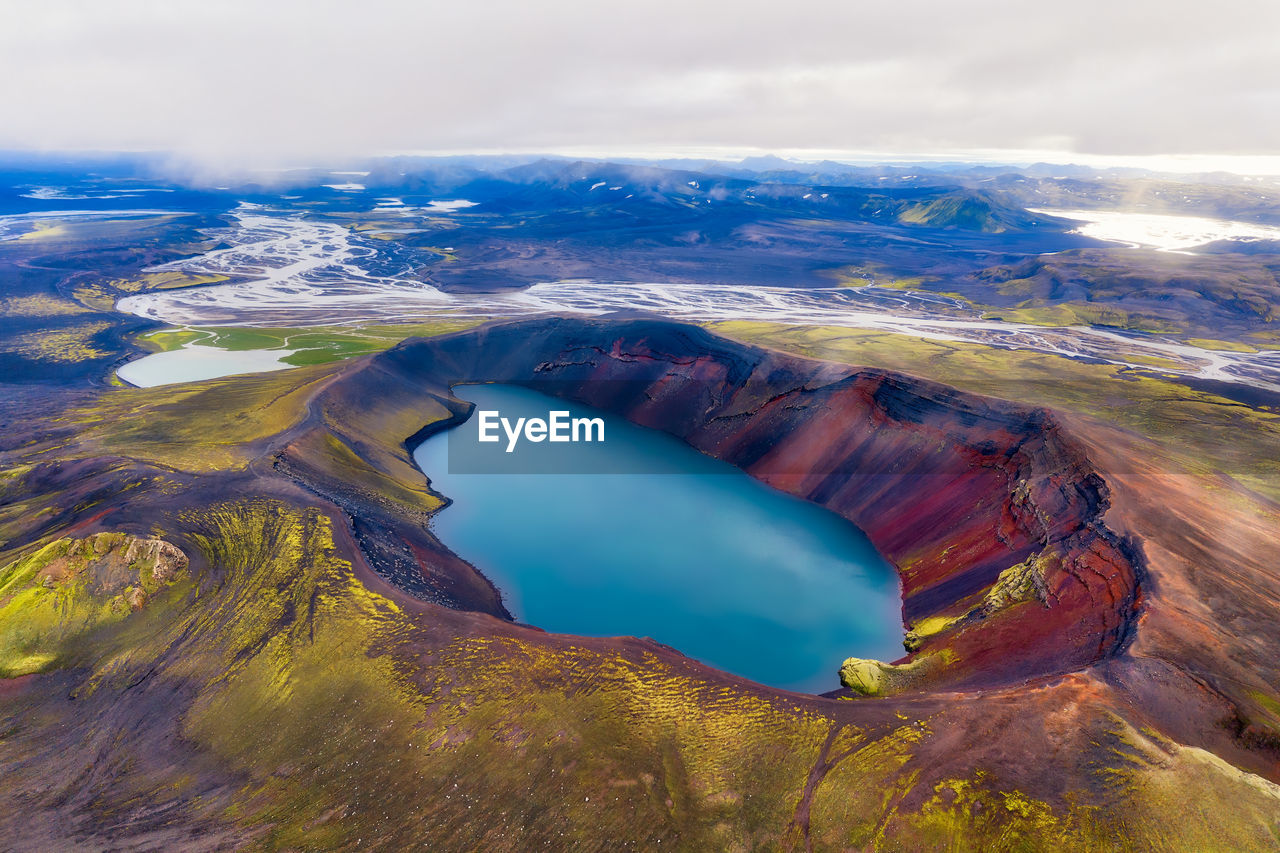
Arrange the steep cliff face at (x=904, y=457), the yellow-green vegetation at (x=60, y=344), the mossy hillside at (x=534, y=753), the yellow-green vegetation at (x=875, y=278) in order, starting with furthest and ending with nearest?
1. the yellow-green vegetation at (x=875, y=278)
2. the yellow-green vegetation at (x=60, y=344)
3. the steep cliff face at (x=904, y=457)
4. the mossy hillside at (x=534, y=753)

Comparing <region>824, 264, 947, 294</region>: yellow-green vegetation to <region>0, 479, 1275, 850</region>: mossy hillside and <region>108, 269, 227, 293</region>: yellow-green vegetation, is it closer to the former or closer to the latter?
<region>0, 479, 1275, 850</region>: mossy hillside

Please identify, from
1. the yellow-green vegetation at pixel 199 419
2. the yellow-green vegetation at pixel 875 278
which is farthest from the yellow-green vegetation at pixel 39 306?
the yellow-green vegetation at pixel 875 278

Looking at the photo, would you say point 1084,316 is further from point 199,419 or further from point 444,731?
point 199,419

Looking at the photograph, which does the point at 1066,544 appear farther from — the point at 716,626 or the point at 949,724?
the point at 716,626

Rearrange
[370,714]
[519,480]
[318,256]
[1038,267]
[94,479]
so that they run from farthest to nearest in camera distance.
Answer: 1. [318,256]
2. [1038,267]
3. [519,480]
4. [94,479]
5. [370,714]

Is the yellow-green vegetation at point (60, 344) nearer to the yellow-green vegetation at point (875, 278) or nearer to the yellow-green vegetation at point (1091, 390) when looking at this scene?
the yellow-green vegetation at point (1091, 390)

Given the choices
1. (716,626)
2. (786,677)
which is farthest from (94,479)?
(786,677)

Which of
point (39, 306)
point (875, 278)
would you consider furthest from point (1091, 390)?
point (39, 306)
